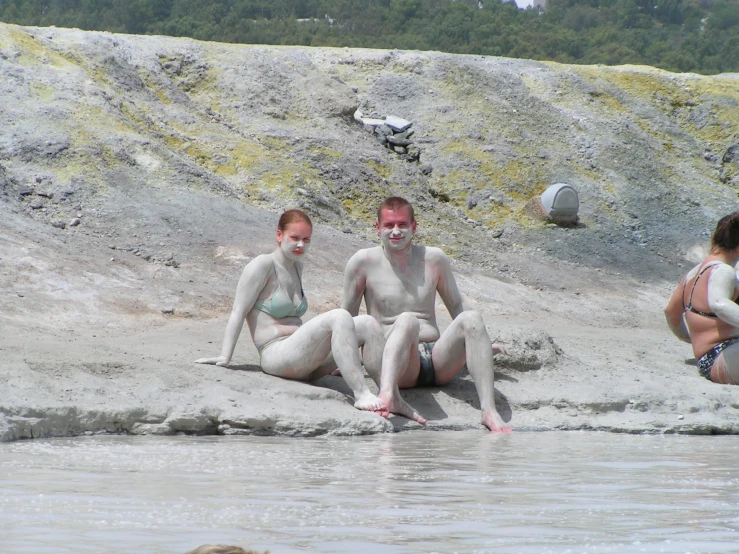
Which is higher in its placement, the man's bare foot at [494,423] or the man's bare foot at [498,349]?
the man's bare foot at [498,349]

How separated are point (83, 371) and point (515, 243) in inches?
405

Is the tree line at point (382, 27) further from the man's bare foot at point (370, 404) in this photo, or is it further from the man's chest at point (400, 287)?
the man's bare foot at point (370, 404)

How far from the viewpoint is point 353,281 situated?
7.11 m

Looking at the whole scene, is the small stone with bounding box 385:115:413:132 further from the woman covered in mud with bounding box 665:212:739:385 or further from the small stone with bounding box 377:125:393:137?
the woman covered in mud with bounding box 665:212:739:385

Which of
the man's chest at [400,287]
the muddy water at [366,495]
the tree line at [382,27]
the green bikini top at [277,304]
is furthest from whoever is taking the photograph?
the tree line at [382,27]

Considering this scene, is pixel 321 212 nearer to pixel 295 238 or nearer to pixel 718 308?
pixel 295 238

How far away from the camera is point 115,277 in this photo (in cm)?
1034

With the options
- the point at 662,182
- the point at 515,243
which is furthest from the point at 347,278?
Answer: the point at 662,182

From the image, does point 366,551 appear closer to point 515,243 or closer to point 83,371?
point 83,371

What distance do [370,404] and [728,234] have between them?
9.88ft

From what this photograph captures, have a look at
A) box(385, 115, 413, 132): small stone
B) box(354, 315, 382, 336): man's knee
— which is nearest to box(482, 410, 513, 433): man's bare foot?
box(354, 315, 382, 336): man's knee

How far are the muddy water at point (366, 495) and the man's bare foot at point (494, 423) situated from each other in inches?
12.9

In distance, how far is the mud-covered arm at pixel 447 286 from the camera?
7.16 metres

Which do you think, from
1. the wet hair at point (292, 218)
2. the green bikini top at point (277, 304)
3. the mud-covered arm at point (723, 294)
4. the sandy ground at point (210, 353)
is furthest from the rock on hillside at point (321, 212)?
the wet hair at point (292, 218)
